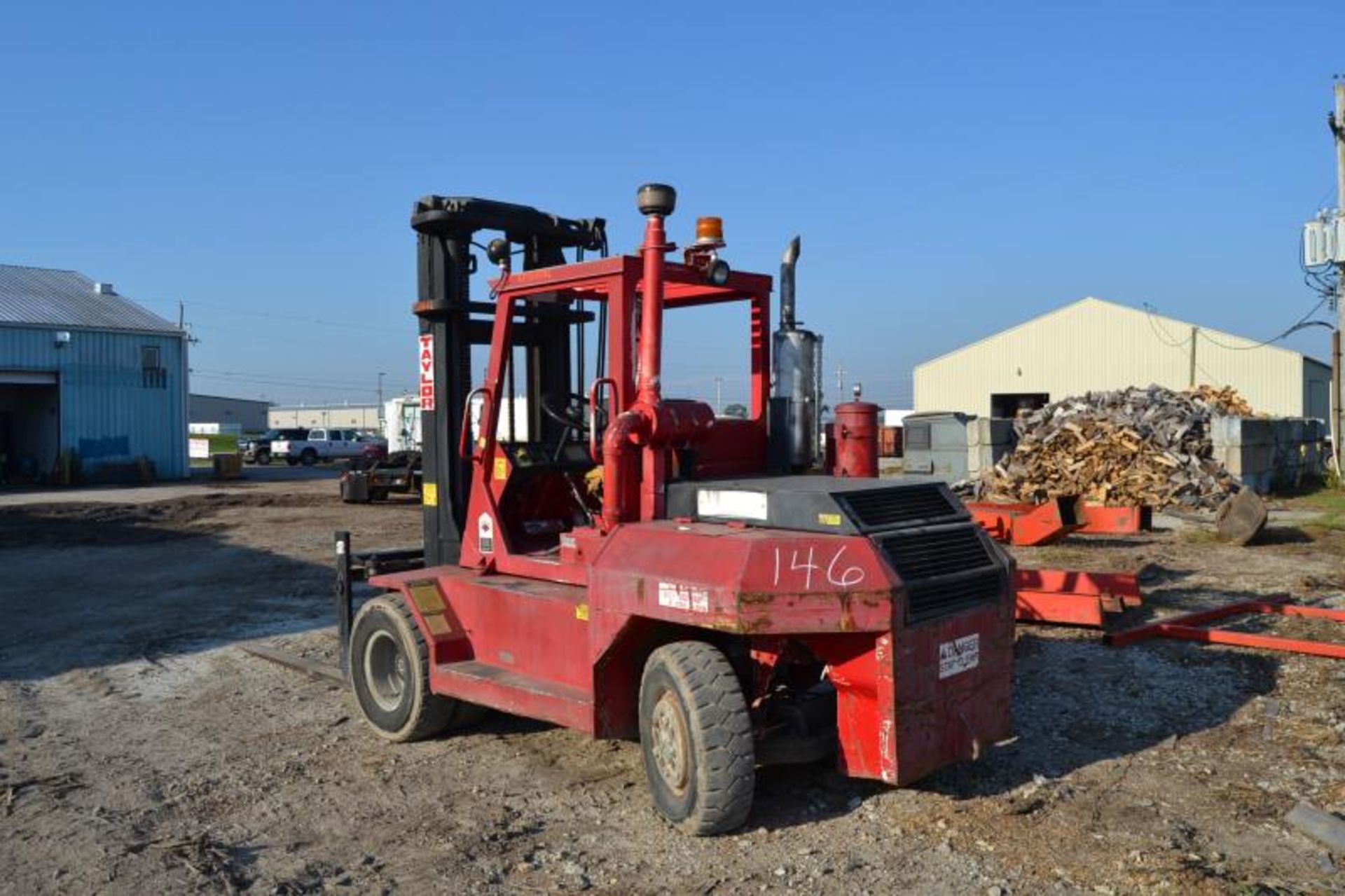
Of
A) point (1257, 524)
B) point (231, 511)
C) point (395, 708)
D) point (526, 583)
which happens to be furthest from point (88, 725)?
point (231, 511)

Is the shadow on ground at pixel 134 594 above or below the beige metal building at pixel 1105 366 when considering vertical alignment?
below

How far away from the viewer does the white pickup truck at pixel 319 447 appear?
169 feet

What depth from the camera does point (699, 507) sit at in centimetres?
539

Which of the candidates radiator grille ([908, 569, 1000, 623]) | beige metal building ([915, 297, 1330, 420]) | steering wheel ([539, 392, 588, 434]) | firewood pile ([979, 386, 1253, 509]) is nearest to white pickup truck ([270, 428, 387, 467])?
beige metal building ([915, 297, 1330, 420])

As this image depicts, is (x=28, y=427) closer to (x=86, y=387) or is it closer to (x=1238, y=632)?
(x=86, y=387)

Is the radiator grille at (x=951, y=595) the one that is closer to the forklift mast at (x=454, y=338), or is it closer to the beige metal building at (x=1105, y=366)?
the forklift mast at (x=454, y=338)

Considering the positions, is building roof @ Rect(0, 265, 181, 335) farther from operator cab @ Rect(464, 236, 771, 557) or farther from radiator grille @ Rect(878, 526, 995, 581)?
radiator grille @ Rect(878, 526, 995, 581)

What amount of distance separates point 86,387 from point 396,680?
3221cm

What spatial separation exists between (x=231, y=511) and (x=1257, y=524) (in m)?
19.3

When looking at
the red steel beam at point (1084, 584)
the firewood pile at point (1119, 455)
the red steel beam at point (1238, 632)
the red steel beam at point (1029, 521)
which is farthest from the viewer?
the firewood pile at point (1119, 455)

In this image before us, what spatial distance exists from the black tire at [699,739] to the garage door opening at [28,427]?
33.6m

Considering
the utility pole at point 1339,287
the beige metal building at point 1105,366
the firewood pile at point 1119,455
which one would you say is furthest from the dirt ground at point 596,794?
the beige metal building at point 1105,366

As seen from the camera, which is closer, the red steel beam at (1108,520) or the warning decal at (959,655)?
the warning decal at (959,655)

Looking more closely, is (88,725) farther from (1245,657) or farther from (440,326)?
(1245,657)
